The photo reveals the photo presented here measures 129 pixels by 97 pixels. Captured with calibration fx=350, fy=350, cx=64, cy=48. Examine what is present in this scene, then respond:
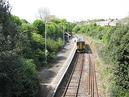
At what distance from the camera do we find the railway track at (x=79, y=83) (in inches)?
1071

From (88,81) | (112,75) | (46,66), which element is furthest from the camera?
(46,66)

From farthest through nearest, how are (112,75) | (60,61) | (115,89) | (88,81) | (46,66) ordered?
(60,61) < (46,66) < (88,81) < (112,75) < (115,89)

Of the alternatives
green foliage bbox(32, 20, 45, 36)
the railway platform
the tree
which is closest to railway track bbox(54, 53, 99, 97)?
the railway platform

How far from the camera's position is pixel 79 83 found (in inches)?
1228

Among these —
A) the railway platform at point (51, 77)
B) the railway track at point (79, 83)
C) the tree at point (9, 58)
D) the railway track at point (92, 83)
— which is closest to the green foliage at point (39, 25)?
the railway platform at point (51, 77)

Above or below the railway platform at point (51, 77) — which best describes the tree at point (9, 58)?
above

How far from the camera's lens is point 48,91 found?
26.9 m

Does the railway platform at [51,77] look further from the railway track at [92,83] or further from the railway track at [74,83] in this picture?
the railway track at [92,83]

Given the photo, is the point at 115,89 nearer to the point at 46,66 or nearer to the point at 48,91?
the point at 48,91

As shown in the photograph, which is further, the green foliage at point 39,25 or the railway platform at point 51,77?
the green foliage at point 39,25

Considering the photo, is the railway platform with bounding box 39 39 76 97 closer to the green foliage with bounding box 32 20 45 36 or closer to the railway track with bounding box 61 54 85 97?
the railway track with bounding box 61 54 85 97

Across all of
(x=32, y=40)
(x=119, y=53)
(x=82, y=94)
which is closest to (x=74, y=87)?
(x=82, y=94)

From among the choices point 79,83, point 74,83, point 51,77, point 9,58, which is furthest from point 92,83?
point 9,58

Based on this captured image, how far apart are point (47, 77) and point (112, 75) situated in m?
7.06
